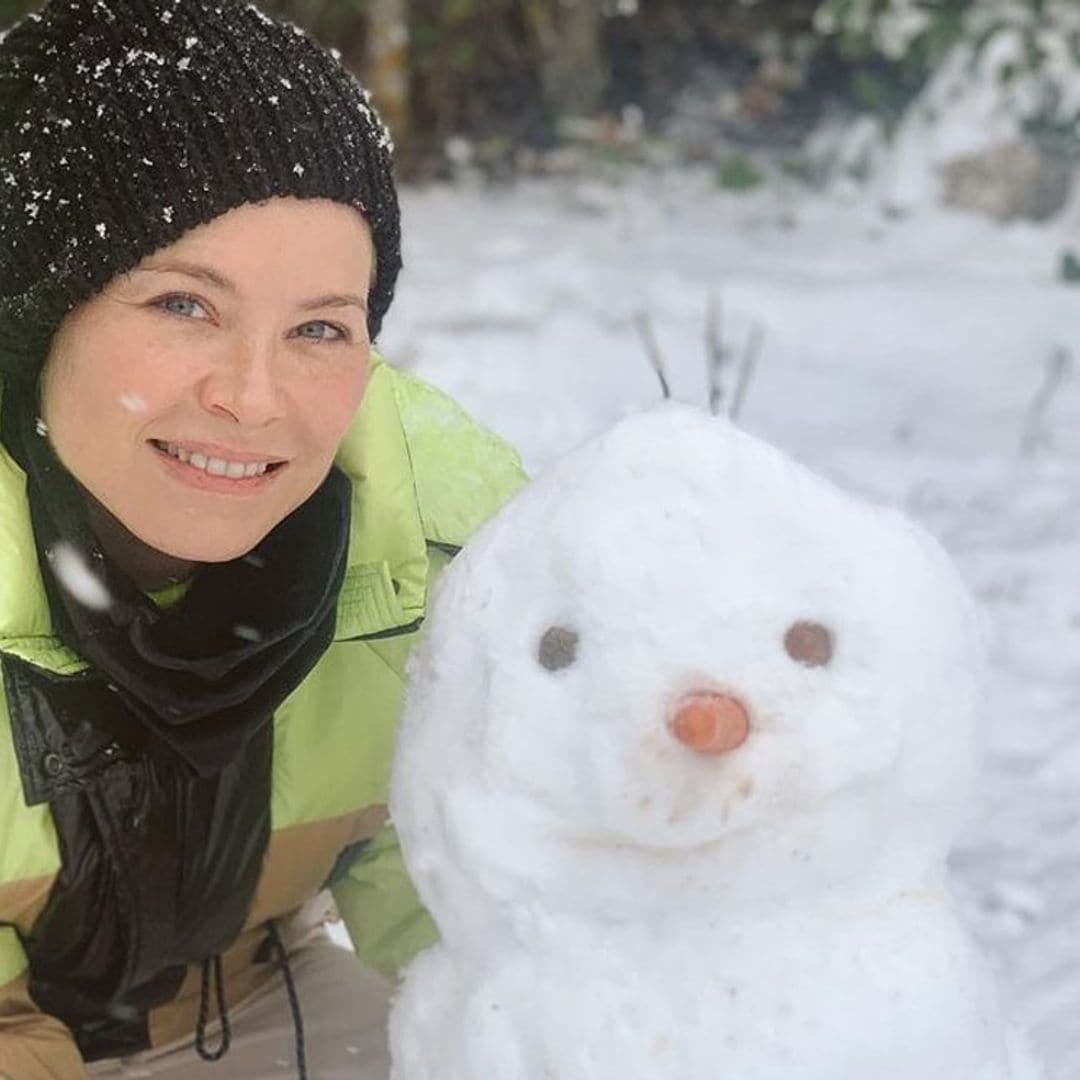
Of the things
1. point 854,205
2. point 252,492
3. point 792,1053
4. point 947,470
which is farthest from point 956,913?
point 854,205

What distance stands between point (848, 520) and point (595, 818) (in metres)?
0.26

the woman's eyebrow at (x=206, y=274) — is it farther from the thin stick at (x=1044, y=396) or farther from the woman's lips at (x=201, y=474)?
the thin stick at (x=1044, y=396)

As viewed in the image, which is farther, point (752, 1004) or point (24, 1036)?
point (24, 1036)

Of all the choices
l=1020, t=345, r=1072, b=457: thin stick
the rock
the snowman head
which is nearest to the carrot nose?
the snowman head

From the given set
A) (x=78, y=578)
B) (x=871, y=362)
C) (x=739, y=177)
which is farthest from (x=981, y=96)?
(x=78, y=578)

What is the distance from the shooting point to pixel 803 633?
1.06 metres

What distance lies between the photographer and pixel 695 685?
1.03 meters

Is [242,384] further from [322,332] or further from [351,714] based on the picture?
[351,714]

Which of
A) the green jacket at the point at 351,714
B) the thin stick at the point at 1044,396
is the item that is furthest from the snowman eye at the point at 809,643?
the thin stick at the point at 1044,396

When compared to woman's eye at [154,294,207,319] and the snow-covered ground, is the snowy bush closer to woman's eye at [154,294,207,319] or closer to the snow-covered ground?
the snow-covered ground

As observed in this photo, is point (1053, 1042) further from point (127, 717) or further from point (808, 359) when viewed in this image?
point (808, 359)

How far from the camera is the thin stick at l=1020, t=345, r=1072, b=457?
3.32 metres

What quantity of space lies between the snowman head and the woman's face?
0.77ft

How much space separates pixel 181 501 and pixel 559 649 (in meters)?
0.36
